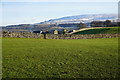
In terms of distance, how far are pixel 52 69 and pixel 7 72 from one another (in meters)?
2.33

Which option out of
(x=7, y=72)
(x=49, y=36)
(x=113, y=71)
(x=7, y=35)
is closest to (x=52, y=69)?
(x=7, y=72)

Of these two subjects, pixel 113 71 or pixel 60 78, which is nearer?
pixel 60 78

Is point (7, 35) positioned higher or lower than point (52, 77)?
higher

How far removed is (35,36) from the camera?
29.4 metres

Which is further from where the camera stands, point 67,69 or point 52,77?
point 67,69

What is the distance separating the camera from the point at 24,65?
30.3 ft

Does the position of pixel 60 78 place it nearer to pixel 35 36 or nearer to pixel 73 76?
pixel 73 76

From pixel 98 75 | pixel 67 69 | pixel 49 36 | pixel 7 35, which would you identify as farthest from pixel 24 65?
pixel 49 36

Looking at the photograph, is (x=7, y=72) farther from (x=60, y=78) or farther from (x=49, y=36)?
(x=49, y=36)

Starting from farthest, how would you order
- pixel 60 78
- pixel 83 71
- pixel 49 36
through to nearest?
1. pixel 49 36
2. pixel 83 71
3. pixel 60 78

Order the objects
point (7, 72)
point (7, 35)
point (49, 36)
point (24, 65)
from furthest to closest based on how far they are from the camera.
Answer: point (49, 36), point (7, 35), point (24, 65), point (7, 72)

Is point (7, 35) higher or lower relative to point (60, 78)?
higher

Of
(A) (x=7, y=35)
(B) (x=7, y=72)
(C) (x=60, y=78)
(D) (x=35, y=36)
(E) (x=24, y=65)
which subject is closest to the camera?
(C) (x=60, y=78)

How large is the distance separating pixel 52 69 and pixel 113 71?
10.8 feet
